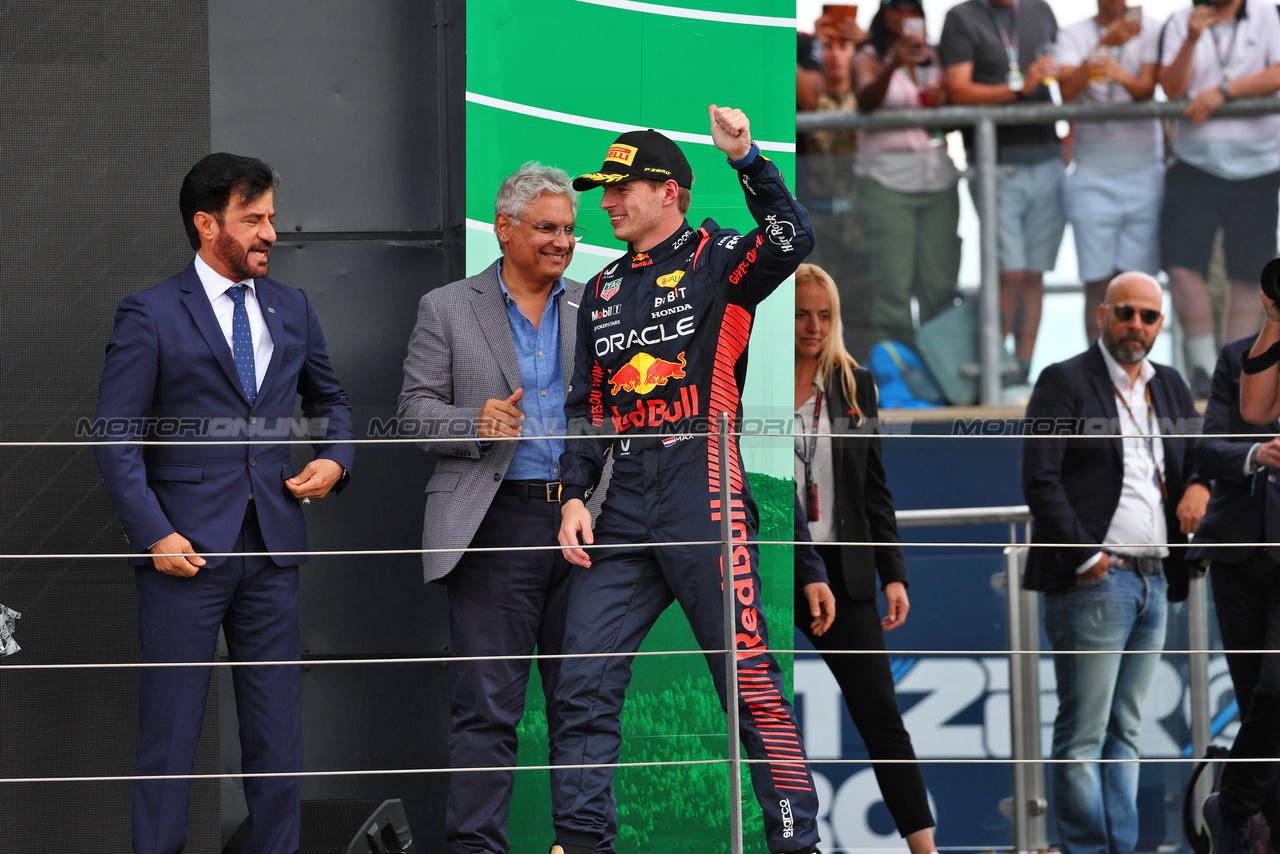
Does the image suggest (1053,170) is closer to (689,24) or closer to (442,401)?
(689,24)

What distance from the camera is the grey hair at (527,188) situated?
2912 millimetres

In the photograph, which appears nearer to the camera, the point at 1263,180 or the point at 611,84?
the point at 611,84

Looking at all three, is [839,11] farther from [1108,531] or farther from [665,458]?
[665,458]

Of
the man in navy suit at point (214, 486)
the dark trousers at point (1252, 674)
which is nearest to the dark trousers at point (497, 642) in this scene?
the man in navy suit at point (214, 486)

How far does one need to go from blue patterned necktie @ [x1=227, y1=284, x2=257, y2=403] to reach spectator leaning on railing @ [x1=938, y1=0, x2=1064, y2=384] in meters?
2.16

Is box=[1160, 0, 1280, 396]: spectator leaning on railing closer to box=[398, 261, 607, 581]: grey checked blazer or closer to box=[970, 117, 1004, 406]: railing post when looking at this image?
box=[970, 117, 1004, 406]: railing post

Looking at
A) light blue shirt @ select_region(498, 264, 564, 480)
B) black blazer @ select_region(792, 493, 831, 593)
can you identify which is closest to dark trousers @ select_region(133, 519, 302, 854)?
light blue shirt @ select_region(498, 264, 564, 480)

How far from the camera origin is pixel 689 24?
3271 mm

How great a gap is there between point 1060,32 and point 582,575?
235 centimetres

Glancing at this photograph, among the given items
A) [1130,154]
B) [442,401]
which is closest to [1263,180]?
[1130,154]

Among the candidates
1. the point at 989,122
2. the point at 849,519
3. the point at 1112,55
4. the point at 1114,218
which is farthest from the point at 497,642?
the point at 1112,55

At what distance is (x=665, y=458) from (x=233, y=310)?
0.91 meters

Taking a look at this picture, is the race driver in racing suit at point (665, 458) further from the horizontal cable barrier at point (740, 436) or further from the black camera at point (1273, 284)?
the black camera at point (1273, 284)

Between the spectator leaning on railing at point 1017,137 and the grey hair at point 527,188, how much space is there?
1.52 m
